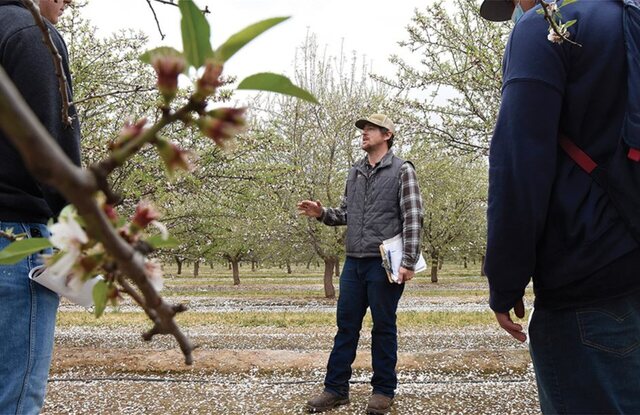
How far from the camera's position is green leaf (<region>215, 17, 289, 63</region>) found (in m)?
0.43

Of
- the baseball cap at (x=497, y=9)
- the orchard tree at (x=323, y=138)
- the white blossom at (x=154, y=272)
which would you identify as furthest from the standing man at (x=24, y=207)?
the orchard tree at (x=323, y=138)

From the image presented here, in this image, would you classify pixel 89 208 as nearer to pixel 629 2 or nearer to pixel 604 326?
pixel 604 326

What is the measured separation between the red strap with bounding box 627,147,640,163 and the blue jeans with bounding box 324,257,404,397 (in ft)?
8.45

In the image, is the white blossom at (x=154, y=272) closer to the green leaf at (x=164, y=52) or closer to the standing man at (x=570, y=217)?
the green leaf at (x=164, y=52)

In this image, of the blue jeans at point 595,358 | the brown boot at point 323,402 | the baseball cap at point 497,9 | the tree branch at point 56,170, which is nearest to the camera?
the tree branch at point 56,170

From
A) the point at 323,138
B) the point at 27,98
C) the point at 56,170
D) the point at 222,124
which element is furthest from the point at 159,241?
the point at 323,138

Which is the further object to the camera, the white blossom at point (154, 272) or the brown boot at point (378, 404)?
the brown boot at point (378, 404)

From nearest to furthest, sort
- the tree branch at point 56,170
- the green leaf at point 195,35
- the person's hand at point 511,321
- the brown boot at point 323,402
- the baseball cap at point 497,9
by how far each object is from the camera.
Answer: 1. the tree branch at point 56,170
2. the green leaf at point 195,35
3. the person's hand at point 511,321
4. the baseball cap at point 497,9
5. the brown boot at point 323,402

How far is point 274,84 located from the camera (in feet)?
1.51

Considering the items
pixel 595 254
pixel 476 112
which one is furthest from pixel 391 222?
pixel 476 112

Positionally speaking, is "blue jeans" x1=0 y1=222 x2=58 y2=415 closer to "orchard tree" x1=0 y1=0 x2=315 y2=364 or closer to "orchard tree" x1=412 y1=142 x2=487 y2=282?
"orchard tree" x1=0 y1=0 x2=315 y2=364

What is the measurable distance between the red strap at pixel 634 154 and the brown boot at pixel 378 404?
2.97 metres

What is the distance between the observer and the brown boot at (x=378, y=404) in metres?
4.02

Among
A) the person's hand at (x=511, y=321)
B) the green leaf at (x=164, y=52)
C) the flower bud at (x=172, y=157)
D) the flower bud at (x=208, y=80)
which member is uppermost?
the green leaf at (x=164, y=52)
